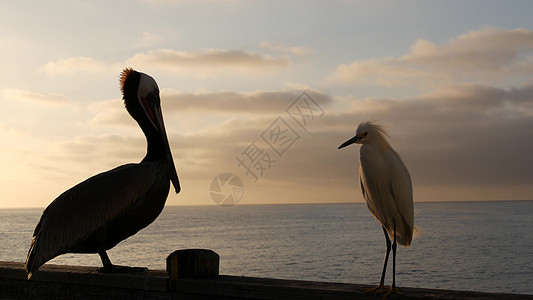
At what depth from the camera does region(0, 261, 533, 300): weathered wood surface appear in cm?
327

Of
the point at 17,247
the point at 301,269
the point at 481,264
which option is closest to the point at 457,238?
the point at 481,264

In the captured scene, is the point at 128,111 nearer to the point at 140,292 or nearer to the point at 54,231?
the point at 54,231

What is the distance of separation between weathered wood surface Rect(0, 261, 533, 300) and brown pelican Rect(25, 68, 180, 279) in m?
0.32

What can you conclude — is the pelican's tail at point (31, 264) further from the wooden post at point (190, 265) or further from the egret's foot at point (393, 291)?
the egret's foot at point (393, 291)

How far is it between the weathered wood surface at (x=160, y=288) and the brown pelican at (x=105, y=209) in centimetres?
32

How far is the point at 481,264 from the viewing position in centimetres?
4747

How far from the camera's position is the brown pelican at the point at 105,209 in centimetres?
509

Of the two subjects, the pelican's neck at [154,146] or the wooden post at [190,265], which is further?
the pelican's neck at [154,146]

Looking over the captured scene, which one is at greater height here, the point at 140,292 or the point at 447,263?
the point at 140,292

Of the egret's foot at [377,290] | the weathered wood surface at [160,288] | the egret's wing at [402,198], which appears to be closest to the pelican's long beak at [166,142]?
the weathered wood surface at [160,288]

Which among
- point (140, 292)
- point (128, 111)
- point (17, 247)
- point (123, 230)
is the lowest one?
point (17, 247)

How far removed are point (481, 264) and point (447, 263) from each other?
297cm

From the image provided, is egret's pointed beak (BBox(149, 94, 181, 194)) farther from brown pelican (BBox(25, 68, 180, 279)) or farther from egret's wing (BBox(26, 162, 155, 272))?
egret's wing (BBox(26, 162, 155, 272))

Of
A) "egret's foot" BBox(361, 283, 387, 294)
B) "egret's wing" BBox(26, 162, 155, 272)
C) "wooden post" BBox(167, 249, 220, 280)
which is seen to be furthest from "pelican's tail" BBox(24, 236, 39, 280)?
"egret's foot" BBox(361, 283, 387, 294)
